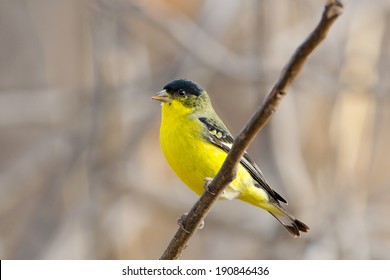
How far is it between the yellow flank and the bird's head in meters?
0.10

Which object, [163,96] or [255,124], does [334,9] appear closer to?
[255,124]

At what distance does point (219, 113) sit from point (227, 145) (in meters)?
2.59

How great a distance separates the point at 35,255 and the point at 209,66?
216 centimetres

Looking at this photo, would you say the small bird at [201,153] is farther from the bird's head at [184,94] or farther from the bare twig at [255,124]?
the bare twig at [255,124]

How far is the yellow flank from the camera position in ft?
11.1

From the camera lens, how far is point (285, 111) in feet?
19.0

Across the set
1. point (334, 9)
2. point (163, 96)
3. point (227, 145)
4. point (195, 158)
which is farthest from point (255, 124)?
point (163, 96)

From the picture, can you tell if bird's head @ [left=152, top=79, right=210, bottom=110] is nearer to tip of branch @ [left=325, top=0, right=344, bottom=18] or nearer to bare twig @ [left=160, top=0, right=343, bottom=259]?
bare twig @ [left=160, top=0, right=343, bottom=259]

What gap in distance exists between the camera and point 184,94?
12.4ft

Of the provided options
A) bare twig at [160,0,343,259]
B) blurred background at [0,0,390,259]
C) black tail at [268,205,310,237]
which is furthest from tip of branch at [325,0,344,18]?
blurred background at [0,0,390,259]

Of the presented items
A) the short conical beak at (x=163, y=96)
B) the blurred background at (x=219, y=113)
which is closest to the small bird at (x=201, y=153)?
the short conical beak at (x=163, y=96)

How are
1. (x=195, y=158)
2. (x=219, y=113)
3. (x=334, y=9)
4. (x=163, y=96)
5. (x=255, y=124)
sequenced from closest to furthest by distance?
(x=334, y=9)
(x=255, y=124)
(x=195, y=158)
(x=163, y=96)
(x=219, y=113)

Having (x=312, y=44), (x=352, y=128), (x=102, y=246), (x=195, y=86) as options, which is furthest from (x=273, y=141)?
(x=312, y=44)

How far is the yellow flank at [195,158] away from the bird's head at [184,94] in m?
0.10
